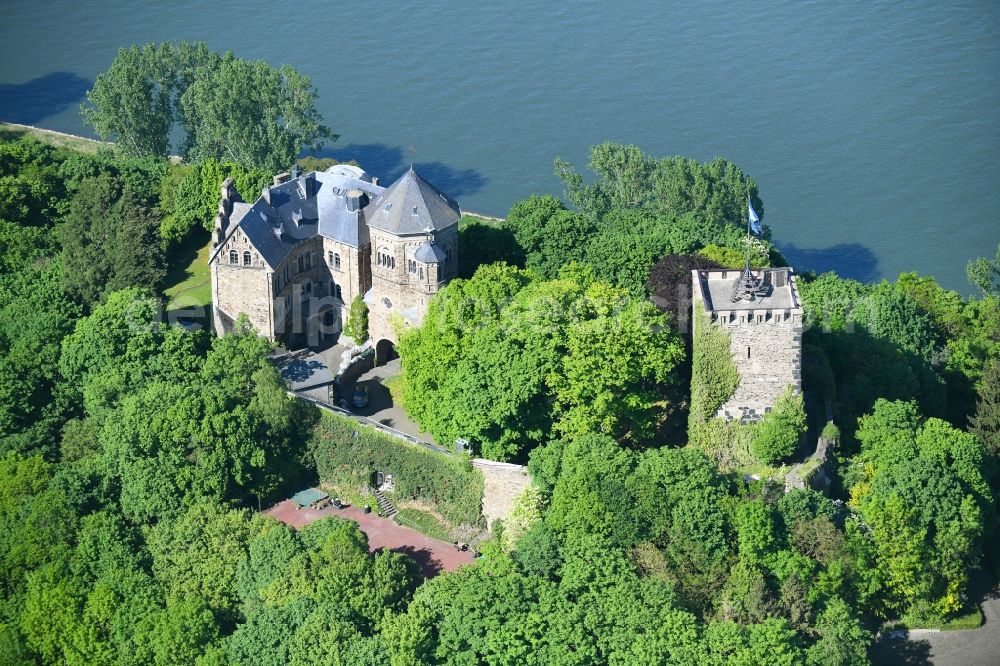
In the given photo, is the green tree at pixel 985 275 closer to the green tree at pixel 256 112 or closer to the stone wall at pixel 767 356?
the stone wall at pixel 767 356

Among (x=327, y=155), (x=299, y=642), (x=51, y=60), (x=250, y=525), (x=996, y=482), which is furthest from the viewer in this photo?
(x=51, y=60)

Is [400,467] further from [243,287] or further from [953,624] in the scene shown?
[953,624]

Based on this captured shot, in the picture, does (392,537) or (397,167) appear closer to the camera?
(392,537)

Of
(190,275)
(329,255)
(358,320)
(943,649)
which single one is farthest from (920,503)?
(190,275)

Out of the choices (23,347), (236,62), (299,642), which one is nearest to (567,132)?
(236,62)

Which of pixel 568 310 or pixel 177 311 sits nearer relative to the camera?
pixel 568 310

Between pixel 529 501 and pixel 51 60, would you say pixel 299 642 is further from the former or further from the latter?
pixel 51 60

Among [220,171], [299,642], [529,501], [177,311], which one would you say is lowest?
[299,642]
